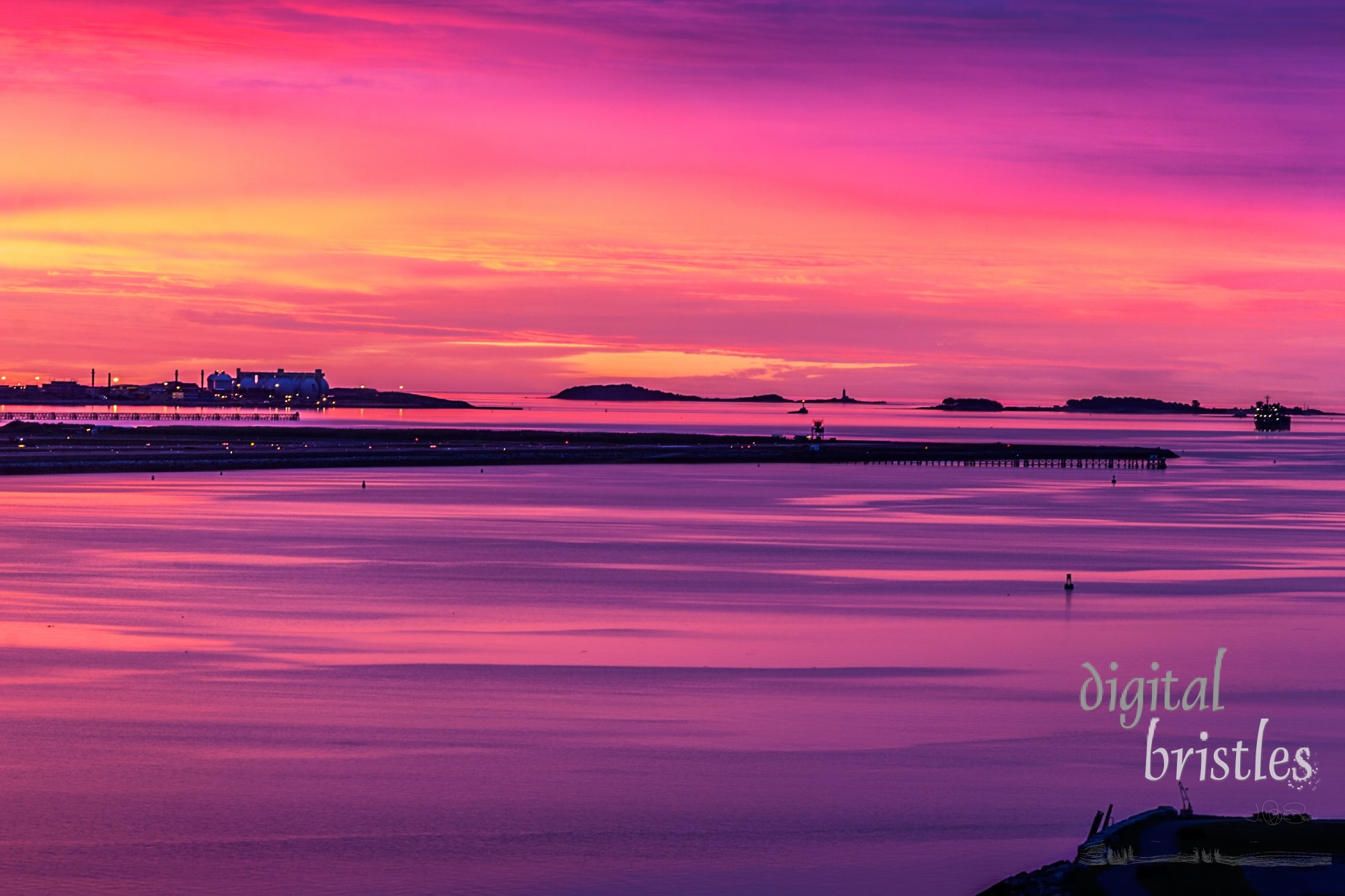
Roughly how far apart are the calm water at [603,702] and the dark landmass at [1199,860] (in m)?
1.95

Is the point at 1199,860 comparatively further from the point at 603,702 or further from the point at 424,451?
the point at 424,451

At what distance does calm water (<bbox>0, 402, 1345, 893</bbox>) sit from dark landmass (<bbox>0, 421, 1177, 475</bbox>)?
149 ft

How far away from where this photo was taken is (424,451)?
402ft

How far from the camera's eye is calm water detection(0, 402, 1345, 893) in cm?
1805

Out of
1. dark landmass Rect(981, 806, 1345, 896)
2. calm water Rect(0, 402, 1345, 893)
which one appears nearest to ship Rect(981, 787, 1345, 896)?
dark landmass Rect(981, 806, 1345, 896)

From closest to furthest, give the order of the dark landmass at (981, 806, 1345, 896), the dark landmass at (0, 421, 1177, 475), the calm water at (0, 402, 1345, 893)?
the dark landmass at (981, 806, 1345, 896) → the calm water at (0, 402, 1345, 893) → the dark landmass at (0, 421, 1177, 475)

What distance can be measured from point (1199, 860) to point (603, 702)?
12.7 meters

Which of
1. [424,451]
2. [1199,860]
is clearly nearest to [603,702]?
[1199,860]

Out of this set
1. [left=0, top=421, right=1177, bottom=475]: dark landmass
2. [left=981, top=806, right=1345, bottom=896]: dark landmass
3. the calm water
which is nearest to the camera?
[left=981, top=806, right=1345, bottom=896]: dark landmass

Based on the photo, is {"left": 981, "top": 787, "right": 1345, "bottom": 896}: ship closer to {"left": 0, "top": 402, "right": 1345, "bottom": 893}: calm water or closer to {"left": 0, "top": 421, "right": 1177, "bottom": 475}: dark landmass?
{"left": 0, "top": 402, "right": 1345, "bottom": 893}: calm water

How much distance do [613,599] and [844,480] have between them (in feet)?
227

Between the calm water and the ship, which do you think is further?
the calm water

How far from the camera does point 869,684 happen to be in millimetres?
28531

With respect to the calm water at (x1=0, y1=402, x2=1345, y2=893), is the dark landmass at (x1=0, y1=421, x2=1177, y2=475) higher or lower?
higher
